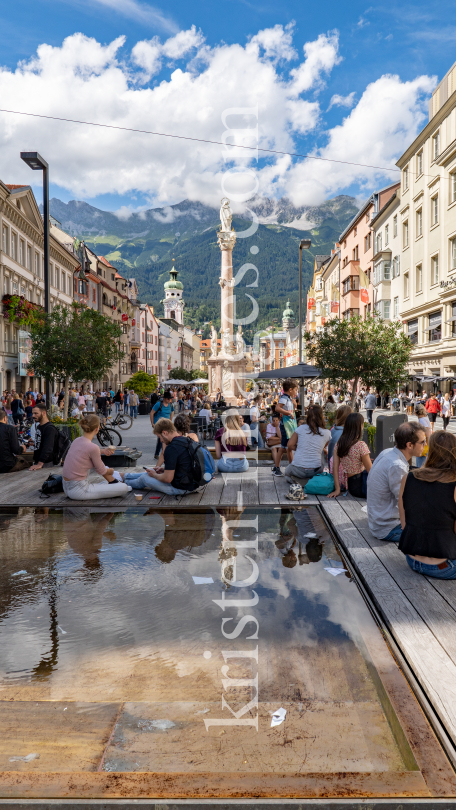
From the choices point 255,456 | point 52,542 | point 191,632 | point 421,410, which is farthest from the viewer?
point 255,456

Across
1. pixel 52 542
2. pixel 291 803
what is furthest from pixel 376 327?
pixel 291 803

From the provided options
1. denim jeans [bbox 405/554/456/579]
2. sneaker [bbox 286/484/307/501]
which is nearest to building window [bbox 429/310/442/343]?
sneaker [bbox 286/484/307/501]

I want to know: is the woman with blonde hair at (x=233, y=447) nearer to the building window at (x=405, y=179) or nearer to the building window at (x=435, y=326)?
the building window at (x=435, y=326)

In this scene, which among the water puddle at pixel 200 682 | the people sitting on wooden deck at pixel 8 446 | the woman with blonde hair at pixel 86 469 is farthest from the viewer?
the people sitting on wooden deck at pixel 8 446

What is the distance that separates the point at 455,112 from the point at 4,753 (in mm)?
36406

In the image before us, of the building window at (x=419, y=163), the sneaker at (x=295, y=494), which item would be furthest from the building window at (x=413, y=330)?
the sneaker at (x=295, y=494)

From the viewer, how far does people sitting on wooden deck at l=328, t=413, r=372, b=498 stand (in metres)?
8.01

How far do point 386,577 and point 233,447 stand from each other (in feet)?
22.1

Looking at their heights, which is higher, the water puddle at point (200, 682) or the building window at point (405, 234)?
the building window at point (405, 234)

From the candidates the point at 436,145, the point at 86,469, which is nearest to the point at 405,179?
the point at 436,145

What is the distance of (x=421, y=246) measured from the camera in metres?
37.6

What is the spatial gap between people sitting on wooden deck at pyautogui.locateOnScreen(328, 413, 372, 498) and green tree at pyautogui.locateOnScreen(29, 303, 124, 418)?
1318 centimetres

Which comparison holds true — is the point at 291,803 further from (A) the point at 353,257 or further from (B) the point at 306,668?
(A) the point at 353,257

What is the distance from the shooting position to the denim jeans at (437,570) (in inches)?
195
